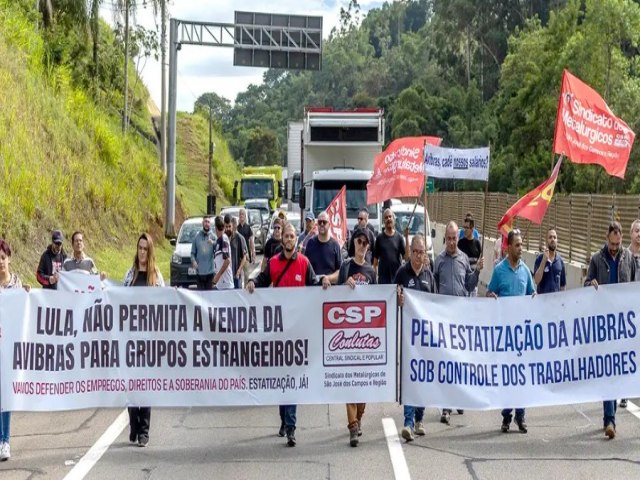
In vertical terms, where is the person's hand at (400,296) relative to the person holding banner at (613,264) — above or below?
below

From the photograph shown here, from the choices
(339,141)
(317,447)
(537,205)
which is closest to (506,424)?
(317,447)

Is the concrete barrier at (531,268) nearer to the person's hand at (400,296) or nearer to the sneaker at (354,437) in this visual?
the person's hand at (400,296)

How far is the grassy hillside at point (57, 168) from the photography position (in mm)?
25000

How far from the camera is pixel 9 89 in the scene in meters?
27.4

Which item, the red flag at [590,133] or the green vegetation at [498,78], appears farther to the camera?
the green vegetation at [498,78]

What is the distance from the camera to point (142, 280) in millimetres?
10734

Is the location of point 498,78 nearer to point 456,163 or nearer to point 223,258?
point 456,163

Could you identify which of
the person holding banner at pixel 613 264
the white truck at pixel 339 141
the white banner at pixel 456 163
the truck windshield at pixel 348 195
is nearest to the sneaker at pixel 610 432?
the person holding banner at pixel 613 264

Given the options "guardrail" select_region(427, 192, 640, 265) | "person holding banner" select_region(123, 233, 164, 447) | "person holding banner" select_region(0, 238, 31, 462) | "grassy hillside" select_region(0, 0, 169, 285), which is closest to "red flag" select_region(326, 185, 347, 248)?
"guardrail" select_region(427, 192, 640, 265)

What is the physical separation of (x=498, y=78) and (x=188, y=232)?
61507mm

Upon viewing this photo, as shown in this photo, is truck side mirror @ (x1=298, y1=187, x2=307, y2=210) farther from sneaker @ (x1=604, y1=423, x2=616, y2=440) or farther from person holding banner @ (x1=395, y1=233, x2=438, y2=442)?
sneaker @ (x1=604, y1=423, x2=616, y2=440)

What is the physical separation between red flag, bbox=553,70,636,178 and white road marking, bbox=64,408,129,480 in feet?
19.6

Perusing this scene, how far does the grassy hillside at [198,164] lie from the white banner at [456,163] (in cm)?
5327

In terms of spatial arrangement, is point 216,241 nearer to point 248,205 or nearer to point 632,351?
point 632,351
